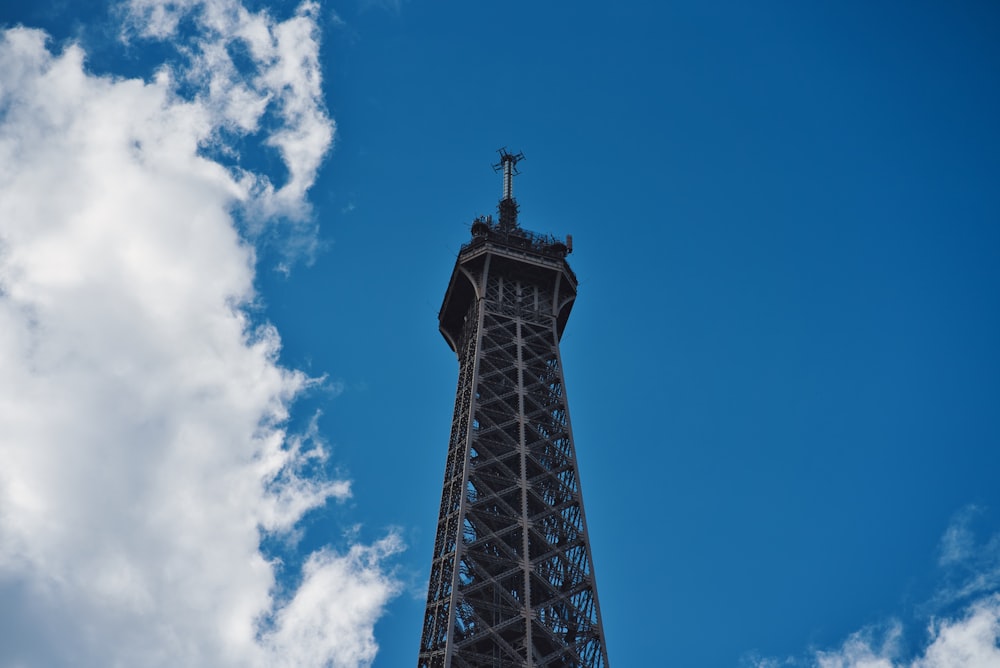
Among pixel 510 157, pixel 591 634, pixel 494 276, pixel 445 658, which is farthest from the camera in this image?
pixel 510 157

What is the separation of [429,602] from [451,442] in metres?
13.2

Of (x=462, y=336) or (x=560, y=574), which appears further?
(x=462, y=336)

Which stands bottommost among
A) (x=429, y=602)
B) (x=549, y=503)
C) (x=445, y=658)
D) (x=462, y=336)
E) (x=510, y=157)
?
(x=445, y=658)

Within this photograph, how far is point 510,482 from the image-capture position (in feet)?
215

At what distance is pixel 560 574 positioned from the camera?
6222 centimetres

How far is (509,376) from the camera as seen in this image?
72812 millimetres

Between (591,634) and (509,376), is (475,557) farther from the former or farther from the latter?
(509,376)

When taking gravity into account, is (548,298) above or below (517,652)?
above

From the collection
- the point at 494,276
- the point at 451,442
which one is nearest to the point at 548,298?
the point at 494,276

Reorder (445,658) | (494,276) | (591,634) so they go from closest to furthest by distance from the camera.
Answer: (445,658) → (591,634) → (494,276)

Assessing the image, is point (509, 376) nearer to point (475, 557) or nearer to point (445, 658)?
point (475, 557)

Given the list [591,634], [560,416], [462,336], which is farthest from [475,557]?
[462,336]

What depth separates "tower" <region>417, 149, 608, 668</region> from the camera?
5825 centimetres

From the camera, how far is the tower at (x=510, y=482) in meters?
58.2
